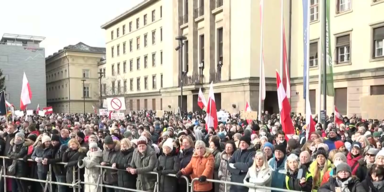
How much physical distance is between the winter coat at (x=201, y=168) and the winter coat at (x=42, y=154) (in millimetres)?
3198

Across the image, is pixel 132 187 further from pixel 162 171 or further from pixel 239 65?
pixel 239 65

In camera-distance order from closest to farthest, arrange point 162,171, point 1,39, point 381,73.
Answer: point 162,171 < point 381,73 < point 1,39

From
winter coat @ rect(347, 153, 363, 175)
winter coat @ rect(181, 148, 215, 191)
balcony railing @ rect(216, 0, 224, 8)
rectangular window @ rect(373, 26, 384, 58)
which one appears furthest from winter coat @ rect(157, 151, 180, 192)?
balcony railing @ rect(216, 0, 224, 8)

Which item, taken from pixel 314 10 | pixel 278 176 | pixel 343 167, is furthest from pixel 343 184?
pixel 314 10

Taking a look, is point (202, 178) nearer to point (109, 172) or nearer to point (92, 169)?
point (109, 172)

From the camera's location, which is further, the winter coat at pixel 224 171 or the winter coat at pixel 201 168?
the winter coat at pixel 224 171

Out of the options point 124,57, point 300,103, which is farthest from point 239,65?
point 124,57

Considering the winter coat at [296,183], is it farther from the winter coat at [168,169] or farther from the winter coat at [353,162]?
the winter coat at [168,169]

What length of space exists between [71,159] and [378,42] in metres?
21.9

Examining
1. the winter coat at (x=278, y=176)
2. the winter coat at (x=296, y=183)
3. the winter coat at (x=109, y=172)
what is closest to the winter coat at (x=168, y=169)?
the winter coat at (x=109, y=172)

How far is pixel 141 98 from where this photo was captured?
5669 centimetres

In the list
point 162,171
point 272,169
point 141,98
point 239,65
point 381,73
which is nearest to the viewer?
point 272,169

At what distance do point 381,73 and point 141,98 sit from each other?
3896 centimetres

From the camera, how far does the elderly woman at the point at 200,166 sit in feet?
21.1
